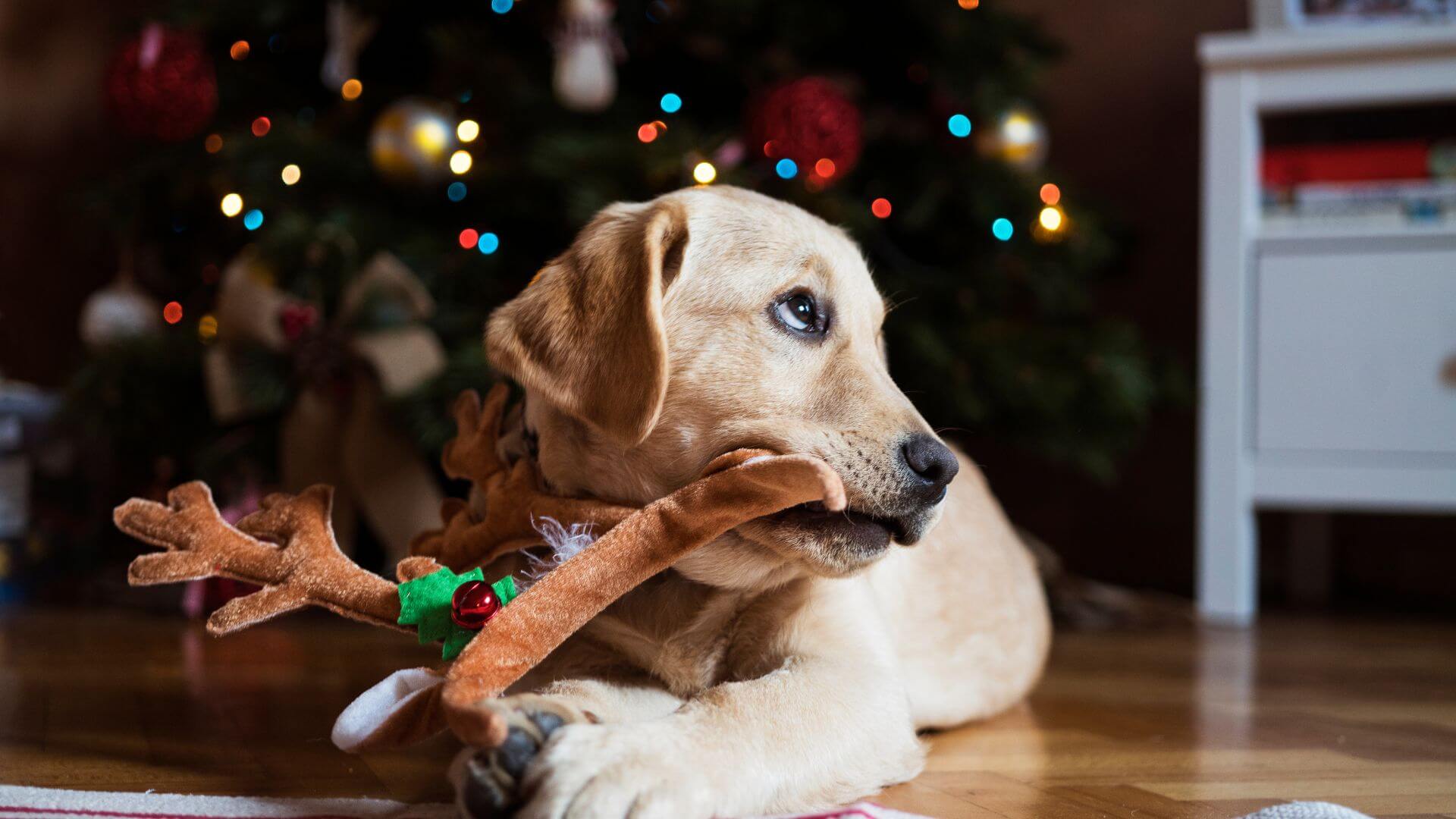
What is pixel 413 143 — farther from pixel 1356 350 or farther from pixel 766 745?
pixel 1356 350

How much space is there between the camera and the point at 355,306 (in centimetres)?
271

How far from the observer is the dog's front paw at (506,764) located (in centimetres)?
102

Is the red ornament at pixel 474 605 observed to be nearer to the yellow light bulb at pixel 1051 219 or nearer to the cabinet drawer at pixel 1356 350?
the yellow light bulb at pixel 1051 219

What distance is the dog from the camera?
48.1 inches

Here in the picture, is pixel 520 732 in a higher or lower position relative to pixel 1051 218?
lower

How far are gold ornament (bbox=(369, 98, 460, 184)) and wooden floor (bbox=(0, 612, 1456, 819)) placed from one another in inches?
40.8

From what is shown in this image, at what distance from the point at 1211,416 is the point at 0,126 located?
146 inches

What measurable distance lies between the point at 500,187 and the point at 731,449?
1.65 metres

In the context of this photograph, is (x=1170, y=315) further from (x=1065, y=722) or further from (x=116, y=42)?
(x=116, y=42)

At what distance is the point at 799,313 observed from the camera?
1.43 metres

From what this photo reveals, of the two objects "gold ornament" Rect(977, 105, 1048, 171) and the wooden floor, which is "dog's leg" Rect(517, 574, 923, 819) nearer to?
the wooden floor

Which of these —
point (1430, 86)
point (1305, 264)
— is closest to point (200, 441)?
point (1305, 264)

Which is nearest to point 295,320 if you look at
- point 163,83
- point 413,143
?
point 413,143

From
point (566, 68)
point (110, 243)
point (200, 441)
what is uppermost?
point (566, 68)
